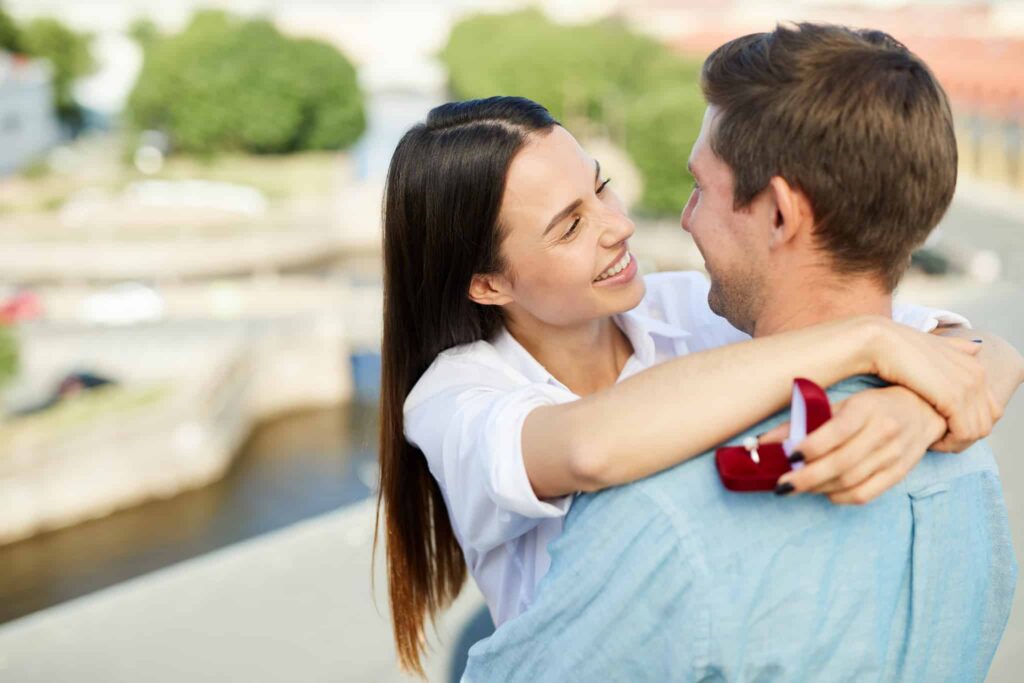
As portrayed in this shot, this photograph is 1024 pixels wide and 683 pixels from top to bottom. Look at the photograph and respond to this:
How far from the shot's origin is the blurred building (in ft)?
77.5

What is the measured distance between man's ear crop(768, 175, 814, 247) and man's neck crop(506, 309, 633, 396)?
460 millimetres

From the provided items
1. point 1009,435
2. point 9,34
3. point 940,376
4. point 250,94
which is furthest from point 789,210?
point 9,34

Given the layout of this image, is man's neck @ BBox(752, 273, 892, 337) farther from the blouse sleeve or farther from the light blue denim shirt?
the blouse sleeve

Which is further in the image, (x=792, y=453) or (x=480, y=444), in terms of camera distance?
(x=480, y=444)

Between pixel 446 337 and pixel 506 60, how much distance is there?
90.8 feet

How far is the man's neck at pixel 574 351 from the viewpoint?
1334 mm

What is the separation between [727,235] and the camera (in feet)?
3.10

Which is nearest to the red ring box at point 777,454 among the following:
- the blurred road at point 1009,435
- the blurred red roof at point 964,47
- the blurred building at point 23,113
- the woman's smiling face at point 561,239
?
the woman's smiling face at point 561,239

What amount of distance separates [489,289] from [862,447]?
57cm

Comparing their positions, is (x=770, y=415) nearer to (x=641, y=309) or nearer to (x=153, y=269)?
(x=641, y=309)

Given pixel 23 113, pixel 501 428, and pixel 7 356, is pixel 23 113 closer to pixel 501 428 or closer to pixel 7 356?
pixel 7 356

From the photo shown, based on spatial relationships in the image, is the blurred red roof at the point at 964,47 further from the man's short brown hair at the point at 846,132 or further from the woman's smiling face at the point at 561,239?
the man's short brown hair at the point at 846,132

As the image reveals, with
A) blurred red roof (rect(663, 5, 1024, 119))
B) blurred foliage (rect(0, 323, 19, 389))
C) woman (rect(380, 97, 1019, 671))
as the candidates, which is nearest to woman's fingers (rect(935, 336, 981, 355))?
woman (rect(380, 97, 1019, 671))

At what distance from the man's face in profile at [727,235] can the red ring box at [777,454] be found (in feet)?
0.50
